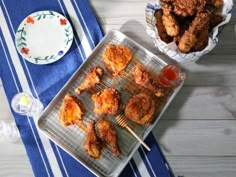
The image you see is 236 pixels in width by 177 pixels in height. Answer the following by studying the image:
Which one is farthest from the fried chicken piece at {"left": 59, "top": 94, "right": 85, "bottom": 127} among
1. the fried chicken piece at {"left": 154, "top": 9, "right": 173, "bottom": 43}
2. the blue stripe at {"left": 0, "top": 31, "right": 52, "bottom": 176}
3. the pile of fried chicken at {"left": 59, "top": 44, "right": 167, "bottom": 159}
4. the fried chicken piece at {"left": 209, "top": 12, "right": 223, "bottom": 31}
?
the fried chicken piece at {"left": 209, "top": 12, "right": 223, "bottom": 31}

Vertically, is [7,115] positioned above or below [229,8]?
below

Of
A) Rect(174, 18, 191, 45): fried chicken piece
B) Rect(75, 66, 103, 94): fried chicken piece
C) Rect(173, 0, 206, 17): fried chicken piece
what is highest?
Rect(173, 0, 206, 17): fried chicken piece

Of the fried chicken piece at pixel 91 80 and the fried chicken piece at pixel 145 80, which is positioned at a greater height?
the fried chicken piece at pixel 91 80

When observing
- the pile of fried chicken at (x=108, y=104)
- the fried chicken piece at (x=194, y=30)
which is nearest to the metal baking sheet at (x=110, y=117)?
the pile of fried chicken at (x=108, y=104)

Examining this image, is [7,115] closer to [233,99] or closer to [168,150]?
[168,150]

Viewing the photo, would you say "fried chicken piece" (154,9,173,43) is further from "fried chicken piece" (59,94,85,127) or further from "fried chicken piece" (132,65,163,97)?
"fried chicken piece" (59,94,85,127)

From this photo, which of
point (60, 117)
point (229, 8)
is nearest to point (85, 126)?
point (60, 117)

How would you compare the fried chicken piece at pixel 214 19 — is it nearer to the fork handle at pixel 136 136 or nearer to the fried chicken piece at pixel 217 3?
the fried chicken piece at pixel 217 3
